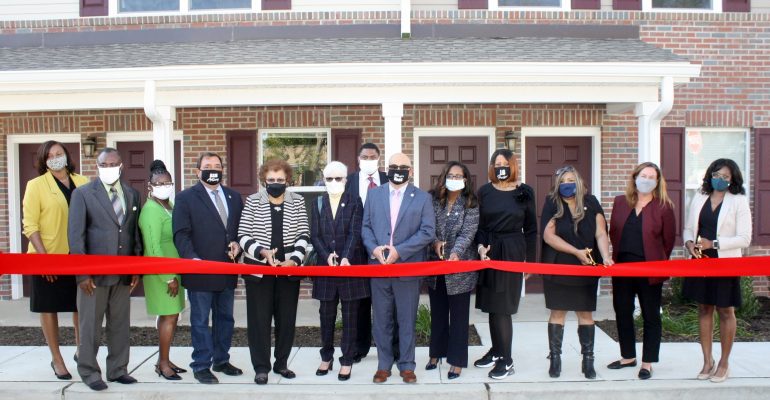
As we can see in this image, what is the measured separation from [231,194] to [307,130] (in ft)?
11.2

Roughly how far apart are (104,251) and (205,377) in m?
1.23

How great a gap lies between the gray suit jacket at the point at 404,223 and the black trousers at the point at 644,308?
1567 mm

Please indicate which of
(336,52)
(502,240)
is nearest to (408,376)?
(502,240)

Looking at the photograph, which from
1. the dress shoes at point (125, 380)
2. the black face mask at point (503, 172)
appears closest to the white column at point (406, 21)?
the black face mask at point (503, 172)

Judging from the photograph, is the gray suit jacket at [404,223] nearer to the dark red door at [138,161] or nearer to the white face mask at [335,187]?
the white face mask at [335,187]

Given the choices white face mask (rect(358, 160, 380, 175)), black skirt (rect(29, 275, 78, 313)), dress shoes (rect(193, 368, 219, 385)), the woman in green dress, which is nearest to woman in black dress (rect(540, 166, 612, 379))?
white face mask (rect(358, 160, 380, 175))

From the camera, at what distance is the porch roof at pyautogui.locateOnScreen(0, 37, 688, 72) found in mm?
7051

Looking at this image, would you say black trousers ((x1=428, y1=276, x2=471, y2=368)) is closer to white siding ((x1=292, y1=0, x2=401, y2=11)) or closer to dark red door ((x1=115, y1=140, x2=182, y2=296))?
white siding ((x1=292, y1=0, x2=401, y2=11))

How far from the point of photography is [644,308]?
5.12 m

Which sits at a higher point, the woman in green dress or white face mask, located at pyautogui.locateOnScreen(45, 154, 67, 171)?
white face mask, located at pyautogui.locateOnScreen(45, 154, 67, 171)

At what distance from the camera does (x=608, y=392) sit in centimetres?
493

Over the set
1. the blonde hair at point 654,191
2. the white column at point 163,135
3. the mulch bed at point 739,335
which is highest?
the white column at point 163,135

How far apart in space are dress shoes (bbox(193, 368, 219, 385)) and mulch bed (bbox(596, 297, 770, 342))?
3.86m

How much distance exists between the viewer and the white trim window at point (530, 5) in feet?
28.3
